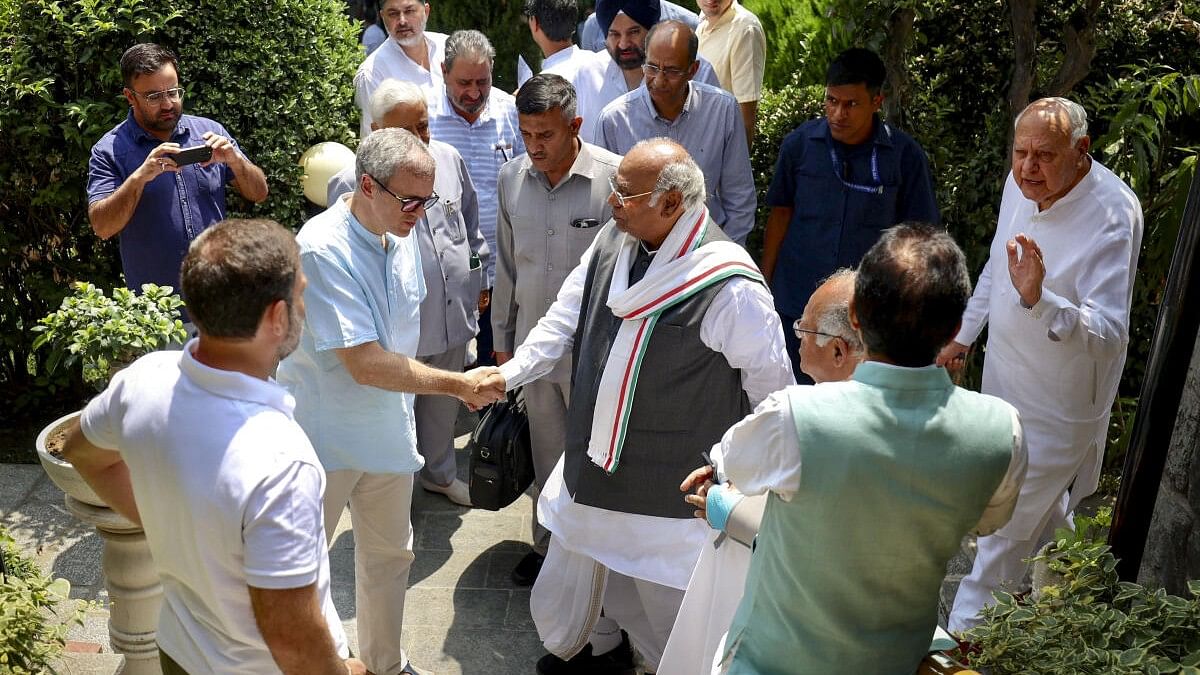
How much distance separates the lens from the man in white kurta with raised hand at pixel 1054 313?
175 inches

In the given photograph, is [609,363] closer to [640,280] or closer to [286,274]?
[640,280]

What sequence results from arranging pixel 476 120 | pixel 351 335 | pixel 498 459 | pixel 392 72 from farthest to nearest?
pixel 392 72, pixel 476 120, pixel 498 459, pixel 351 335

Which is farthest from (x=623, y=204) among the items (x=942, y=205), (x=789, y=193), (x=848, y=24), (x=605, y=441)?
(x=942, y=205)

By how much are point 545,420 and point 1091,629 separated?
2781 millimetres

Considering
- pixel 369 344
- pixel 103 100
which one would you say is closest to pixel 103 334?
pixel 369 344

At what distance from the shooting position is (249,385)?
106 inches

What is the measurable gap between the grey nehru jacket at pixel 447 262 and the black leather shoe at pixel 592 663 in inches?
60.6

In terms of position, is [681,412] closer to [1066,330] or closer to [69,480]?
[1066,330]

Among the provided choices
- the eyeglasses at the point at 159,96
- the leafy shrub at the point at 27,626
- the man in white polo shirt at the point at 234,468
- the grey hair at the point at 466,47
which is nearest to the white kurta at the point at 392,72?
the grey hair at the point at 466,47

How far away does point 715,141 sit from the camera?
6254 millimetres

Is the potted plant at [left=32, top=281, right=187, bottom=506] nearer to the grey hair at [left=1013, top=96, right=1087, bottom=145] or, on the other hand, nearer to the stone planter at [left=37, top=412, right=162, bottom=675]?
the stone planter at [left=37, top=412, right=162, bottom=675]

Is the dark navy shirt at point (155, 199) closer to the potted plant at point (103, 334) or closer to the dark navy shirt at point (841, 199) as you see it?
the potted plant at point (103, 334)

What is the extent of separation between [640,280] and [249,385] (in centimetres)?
181

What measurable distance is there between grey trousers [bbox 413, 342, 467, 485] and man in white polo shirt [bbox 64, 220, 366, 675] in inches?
128
